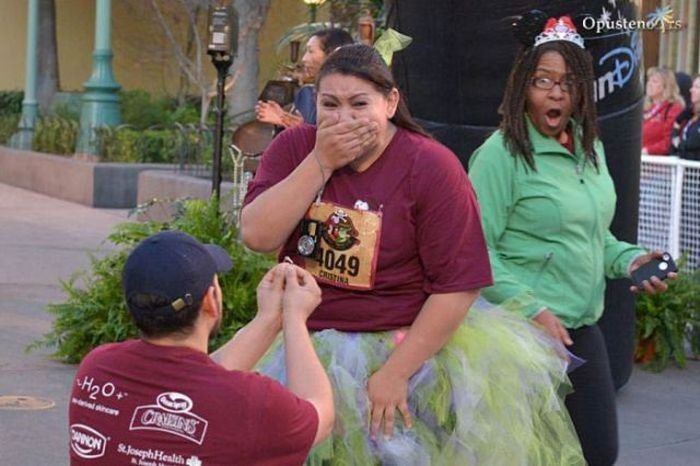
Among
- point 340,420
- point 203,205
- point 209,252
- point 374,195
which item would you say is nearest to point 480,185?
point 374,195

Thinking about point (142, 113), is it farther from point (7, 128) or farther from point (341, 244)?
point (341, 244)

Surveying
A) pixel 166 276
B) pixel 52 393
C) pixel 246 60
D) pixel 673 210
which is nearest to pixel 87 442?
pixel 166 276

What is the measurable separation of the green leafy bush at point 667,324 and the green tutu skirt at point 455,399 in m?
4.50

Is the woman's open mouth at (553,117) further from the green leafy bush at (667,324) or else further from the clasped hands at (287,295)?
the green leafy bush at (667,324)

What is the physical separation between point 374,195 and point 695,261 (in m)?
6.73

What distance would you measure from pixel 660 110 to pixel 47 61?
14.1 m

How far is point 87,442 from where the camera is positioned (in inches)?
122

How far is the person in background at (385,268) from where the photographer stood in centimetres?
375

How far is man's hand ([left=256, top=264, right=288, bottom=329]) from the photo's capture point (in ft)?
11.4

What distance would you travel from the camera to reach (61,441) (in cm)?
668

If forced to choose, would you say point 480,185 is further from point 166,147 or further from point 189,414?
point 166,147

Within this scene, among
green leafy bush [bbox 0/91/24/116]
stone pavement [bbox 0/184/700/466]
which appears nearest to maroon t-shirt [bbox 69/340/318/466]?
stone pavement [bbox 0/184/700/466]

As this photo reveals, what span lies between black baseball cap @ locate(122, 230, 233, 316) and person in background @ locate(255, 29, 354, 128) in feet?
16.6

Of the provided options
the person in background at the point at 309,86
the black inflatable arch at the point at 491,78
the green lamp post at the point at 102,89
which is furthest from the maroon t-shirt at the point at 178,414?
the green lamp post at the point at 102,89
